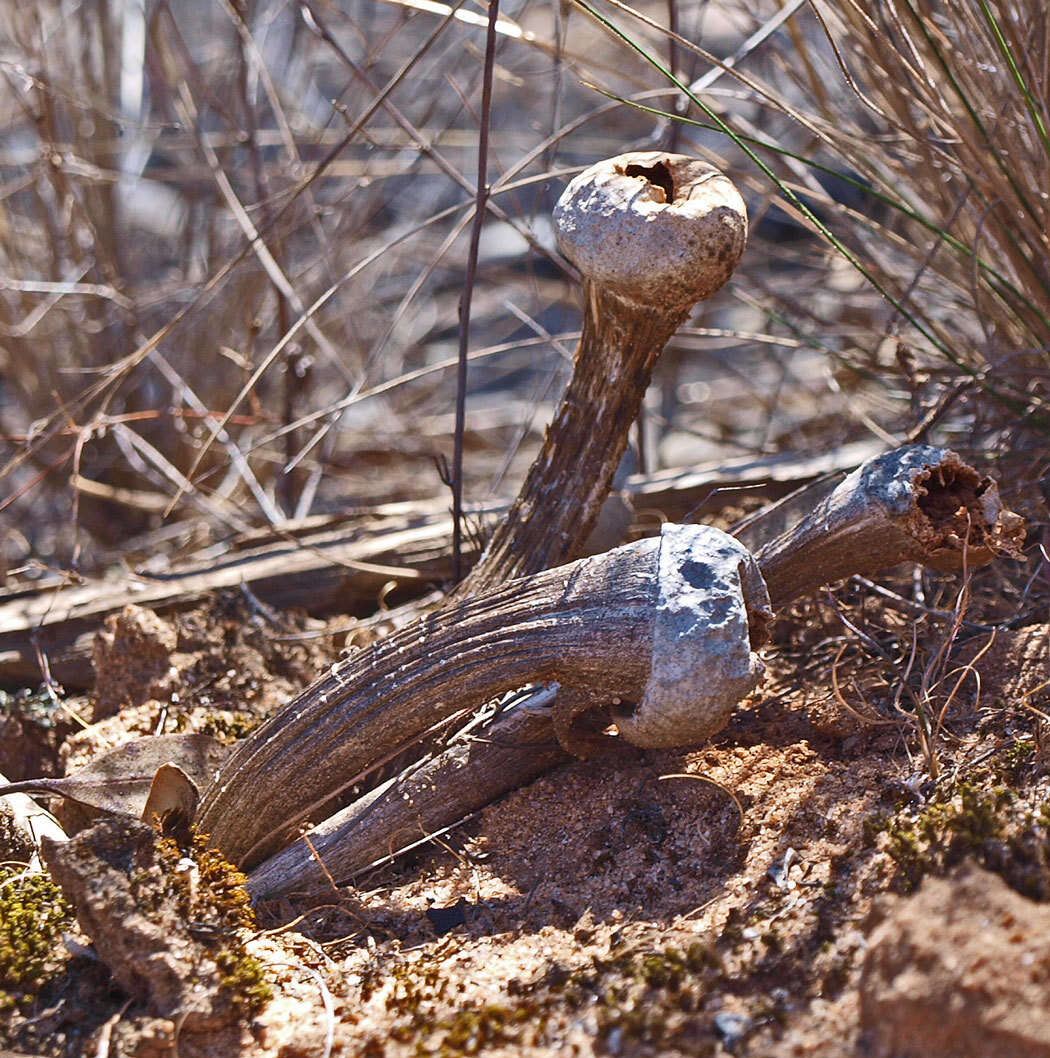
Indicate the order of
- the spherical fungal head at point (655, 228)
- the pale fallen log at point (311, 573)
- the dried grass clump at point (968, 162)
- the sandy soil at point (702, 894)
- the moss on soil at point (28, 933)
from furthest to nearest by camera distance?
the pale fallen log at point (311, 573) → the dried grass clump at point (968, 162) → the spherical fungal head at point (655, 228) → the moss on soil at point (28, 933) → the sandy soil at point (702, 894)

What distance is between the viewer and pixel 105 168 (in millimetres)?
4512

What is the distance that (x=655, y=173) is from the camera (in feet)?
6.88

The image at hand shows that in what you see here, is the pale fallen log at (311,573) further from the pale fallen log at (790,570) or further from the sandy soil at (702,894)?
→ the pale fallen log at (790,570)

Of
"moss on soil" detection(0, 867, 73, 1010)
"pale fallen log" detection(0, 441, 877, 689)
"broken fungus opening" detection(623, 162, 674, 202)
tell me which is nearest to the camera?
"moss on soil" detection(0, 867, 73, 1010)

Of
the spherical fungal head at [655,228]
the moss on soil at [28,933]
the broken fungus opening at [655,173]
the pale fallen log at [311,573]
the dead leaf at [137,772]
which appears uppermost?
the broken fungus opening at [655,173]

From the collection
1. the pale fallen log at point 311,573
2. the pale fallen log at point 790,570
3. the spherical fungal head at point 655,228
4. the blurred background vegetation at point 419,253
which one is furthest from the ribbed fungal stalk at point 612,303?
the pale fallen log at point 311,573

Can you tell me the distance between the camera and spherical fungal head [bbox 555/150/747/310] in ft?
6.41

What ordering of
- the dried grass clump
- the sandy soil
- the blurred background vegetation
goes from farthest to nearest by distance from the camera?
the blurred background vegetation, the dried grass clump, the sandy soil

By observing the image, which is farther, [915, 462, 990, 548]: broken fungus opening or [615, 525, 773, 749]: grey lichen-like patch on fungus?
[915, 462, 990, 548]: broken fungus opening

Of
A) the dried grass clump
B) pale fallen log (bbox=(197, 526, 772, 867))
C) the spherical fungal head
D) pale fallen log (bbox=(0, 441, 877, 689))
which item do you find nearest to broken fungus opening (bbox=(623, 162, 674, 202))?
the spherical fungal head

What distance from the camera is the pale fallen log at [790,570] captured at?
2.01 meters

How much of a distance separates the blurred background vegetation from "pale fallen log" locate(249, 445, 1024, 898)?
571 mm

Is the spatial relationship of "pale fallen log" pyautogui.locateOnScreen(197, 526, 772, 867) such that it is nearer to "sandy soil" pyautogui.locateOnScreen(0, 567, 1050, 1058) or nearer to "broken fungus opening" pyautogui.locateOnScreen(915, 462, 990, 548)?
"sandy soil" pyautogui.locateOnScreen(0, 567, 1050, 1058)

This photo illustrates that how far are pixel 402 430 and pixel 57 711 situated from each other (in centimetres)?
224
